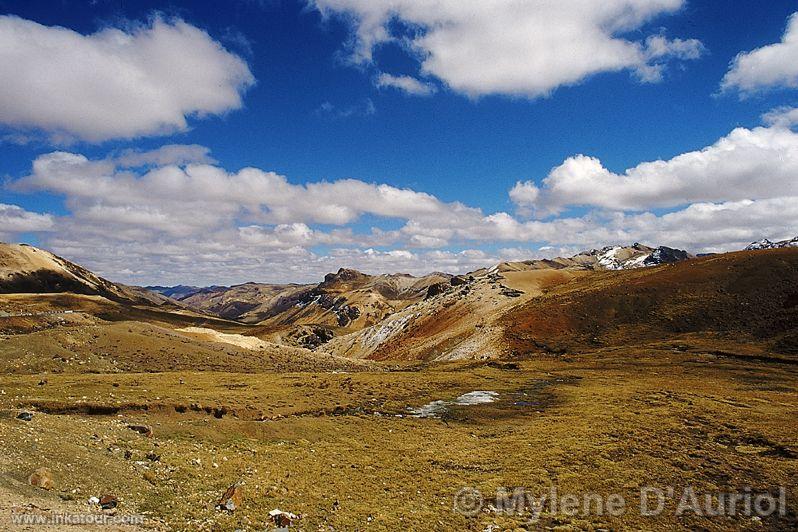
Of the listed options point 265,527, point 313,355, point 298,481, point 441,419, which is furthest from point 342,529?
point 313,355

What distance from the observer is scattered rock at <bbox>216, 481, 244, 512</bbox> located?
18.1 meters

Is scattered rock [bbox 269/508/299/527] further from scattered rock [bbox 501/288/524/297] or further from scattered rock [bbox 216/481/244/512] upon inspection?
scattered rock [bbox 501/288/524/297]

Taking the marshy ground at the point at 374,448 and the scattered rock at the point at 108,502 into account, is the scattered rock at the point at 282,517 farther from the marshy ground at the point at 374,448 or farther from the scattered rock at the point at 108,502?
the scattered rock at the point at 108,502

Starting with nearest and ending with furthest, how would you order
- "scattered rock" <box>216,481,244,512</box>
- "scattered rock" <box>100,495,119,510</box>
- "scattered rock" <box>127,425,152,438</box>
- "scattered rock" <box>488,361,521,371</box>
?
"scattered rock" <box>100,495,119,510</box> < "scattered rock" <box>216,481,244,512</box> < "scattered rock" <box>127,425,152,438</box> < "scattered rock" <box>488,361,521,371</box>

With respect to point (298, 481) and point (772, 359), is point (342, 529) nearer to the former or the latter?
point (298, 481)

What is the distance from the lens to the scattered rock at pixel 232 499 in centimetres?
1811

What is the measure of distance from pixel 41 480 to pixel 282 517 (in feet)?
30.2

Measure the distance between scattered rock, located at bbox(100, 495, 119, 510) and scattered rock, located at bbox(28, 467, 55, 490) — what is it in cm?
200

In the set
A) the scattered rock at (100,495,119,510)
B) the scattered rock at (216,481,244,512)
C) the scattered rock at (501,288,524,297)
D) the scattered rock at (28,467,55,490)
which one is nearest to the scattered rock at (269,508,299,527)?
the scattered rock at (216,481,244,512)

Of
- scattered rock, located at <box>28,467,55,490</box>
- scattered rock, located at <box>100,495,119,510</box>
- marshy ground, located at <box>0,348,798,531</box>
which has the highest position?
scattered rock, located at <box>28,467,55,490</box>

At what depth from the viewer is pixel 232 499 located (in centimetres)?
1864

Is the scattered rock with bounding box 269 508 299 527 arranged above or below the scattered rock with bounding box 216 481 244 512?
below

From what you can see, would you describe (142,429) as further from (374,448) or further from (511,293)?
(511,293)

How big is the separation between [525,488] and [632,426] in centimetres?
1672
